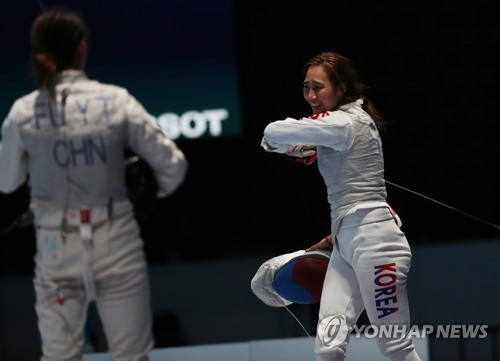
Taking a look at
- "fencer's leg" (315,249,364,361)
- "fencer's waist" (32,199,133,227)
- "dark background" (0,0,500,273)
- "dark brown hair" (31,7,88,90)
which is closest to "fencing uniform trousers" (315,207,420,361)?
"fencer's leg" (315,249,364,361)

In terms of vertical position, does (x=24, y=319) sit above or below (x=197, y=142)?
below

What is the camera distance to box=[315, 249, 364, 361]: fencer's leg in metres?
2.86

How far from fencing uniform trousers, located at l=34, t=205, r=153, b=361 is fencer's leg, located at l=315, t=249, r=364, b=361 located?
1.91 ft

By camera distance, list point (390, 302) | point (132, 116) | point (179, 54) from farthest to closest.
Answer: point (179, 54) < point (390, 302) < point (132, 116)

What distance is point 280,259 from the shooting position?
3117mm

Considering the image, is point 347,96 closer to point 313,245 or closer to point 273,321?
point 313,245

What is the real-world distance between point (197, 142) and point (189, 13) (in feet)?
1.67

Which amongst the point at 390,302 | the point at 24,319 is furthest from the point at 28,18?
the point at 390,302

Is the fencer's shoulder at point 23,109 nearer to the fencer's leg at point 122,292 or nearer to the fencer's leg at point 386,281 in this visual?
the fencer's leg at point 122,292

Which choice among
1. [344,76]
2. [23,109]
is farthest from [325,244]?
[23,109]

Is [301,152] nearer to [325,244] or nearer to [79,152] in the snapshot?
[325,244]

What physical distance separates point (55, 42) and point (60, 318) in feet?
2.36

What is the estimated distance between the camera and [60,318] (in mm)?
2514

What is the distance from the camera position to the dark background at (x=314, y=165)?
3.62m
